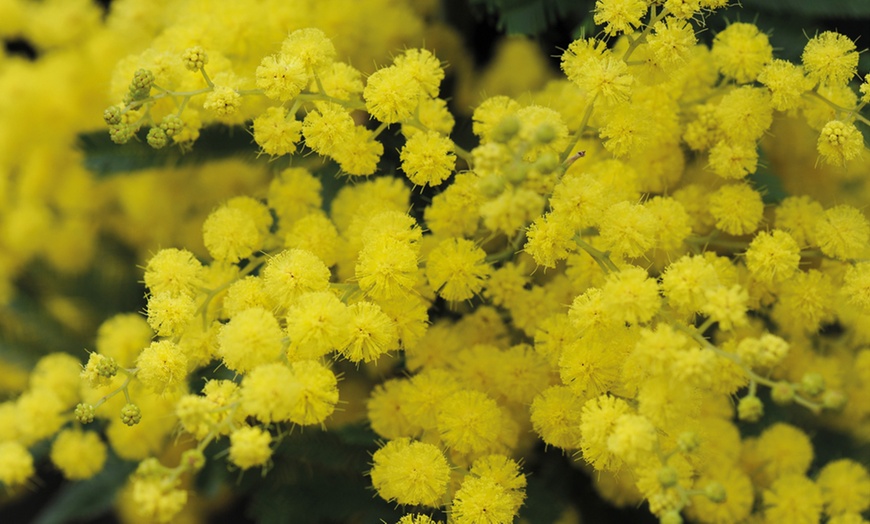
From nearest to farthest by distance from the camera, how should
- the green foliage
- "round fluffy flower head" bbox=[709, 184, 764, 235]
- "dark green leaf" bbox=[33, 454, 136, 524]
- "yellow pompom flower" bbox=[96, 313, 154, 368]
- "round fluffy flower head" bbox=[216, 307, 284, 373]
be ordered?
1. "round fluffy flower head" bbox=[216, 307, 284, 373]
2. "round fluffy flower head" bbox=[709, 184, 764, 235]
3. the green foliage
4. "yellow pompom flower" bbox=[96, 313, 154, 368]
5. "dark green leaf" bbox=[33, 454, 136, 524]

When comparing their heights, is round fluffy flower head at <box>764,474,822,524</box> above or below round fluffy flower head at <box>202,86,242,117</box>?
below

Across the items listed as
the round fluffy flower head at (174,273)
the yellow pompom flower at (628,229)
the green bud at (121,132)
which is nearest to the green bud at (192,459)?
the round fluffy flower head at (174,273)

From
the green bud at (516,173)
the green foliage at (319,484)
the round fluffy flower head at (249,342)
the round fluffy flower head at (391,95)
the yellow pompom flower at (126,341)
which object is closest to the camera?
the green bud at (516,173)

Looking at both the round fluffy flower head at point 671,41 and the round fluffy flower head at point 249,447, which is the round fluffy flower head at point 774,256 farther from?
the round fluffy flower head at point 249,447

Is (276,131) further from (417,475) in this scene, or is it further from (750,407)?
(750,407)

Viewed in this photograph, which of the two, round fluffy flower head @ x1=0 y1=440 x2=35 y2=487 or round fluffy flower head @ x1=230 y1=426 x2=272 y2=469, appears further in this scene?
round fluffy flower head @ x1=0 y1=440 x2=35 y2=487

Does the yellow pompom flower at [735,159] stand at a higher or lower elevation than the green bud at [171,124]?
lower

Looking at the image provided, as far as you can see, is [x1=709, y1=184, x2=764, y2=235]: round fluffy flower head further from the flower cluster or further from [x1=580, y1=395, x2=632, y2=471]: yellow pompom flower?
[x1=580, y1=395, x2=632, y2=471]: yellow pompom flower

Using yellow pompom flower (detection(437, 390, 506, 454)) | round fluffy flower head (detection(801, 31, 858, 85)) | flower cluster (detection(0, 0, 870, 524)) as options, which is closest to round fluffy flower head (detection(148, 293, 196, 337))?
flower cluster (detection(0, 0, 870, 524))
